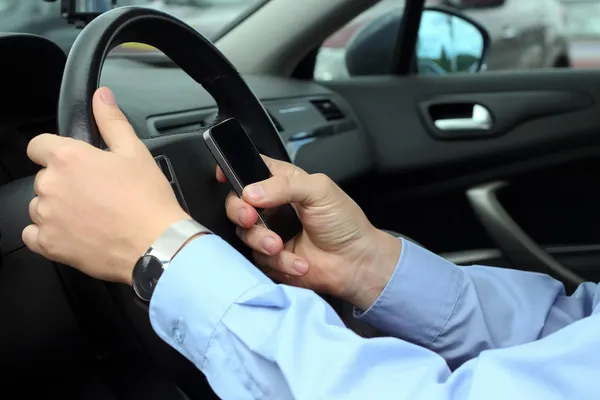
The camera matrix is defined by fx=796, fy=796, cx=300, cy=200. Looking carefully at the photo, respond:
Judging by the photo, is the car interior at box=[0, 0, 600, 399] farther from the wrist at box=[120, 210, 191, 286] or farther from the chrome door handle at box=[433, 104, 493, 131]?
the wrist at box=[120, 210, 191, 286]

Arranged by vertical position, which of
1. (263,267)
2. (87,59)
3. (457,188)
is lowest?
(457,188)

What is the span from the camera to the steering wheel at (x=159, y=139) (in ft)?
2.69

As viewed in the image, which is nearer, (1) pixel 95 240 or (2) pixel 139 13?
(1) pixel 95 240

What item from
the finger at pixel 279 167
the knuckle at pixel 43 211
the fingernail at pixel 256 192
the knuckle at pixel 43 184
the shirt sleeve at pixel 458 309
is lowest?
the shirt sleeve at pixel 458 309

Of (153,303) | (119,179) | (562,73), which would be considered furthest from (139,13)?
(562,73)

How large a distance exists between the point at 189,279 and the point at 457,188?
62.7 inches

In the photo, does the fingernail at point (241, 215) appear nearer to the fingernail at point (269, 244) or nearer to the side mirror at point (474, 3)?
the fingernail at point (269, 244)

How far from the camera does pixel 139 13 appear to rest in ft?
3.00

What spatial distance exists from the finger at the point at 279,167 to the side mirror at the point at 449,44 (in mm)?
1327

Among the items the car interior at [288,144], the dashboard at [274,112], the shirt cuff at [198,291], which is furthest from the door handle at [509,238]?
the shirt cuff at [198,291]

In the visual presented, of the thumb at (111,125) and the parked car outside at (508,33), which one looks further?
the parked car outside at (508,33)

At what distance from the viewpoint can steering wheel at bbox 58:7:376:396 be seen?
821mm

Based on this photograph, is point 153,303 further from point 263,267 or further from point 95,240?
point 263,267

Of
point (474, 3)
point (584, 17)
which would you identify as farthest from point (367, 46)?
point (584, 17)
